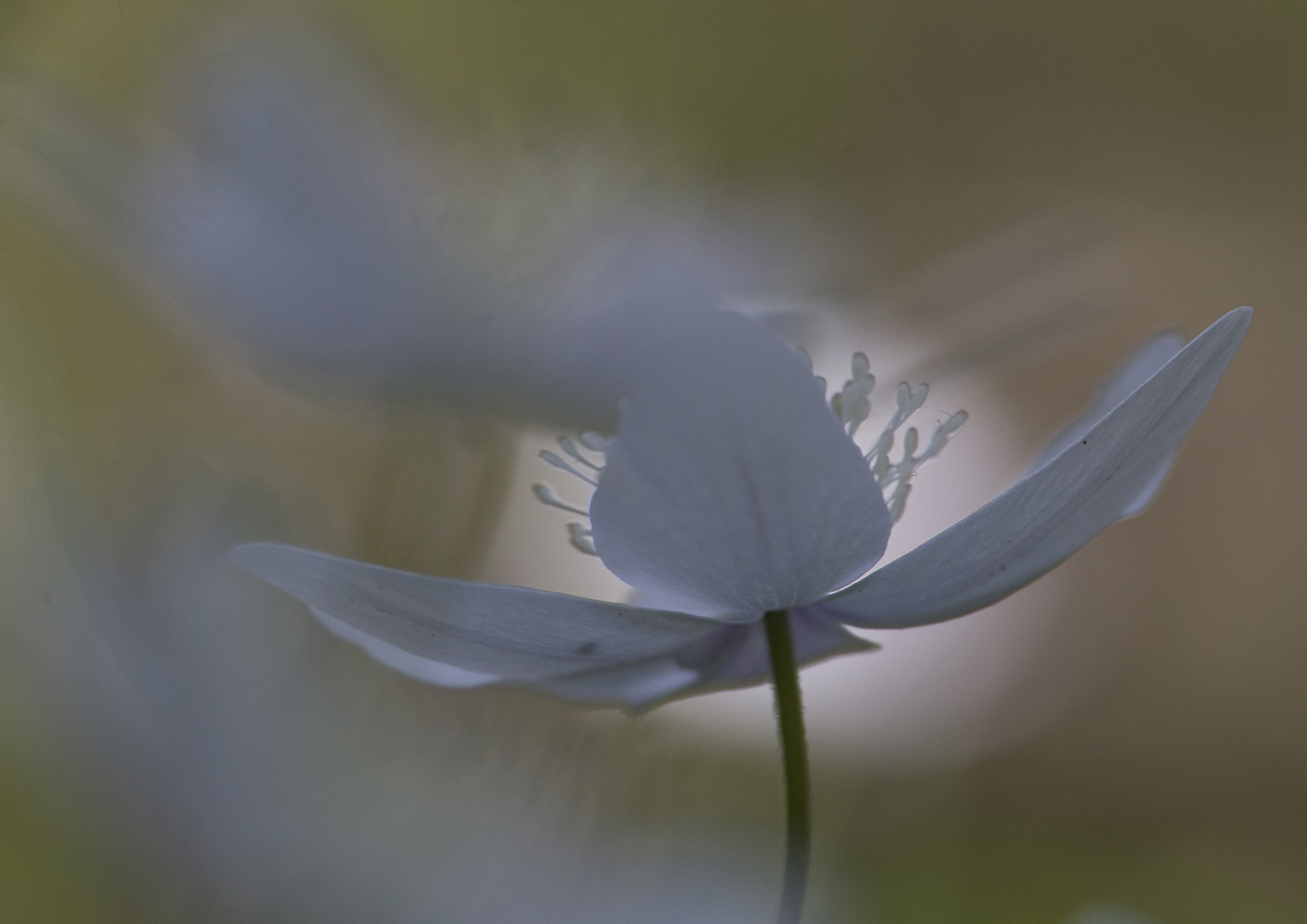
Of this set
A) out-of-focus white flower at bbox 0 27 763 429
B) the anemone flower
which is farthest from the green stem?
out-of-focus white flower at bbox 0 27 763 429

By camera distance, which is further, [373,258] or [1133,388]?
[373,258]

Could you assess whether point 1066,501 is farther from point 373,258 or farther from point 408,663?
point 373,258

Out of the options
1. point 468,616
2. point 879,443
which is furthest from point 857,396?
point 468,616

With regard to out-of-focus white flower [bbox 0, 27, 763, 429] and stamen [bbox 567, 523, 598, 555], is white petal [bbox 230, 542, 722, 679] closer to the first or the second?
stamen [bbox 567, 523, 598, 555]

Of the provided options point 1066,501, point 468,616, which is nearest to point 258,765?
point 468,616

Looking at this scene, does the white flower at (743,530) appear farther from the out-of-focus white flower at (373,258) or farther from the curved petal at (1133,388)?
the out-of-focus white flower at (373,258)

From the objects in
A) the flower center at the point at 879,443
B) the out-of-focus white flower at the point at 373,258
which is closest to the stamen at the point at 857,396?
the flower center at the point at 879,443

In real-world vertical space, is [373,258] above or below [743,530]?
above

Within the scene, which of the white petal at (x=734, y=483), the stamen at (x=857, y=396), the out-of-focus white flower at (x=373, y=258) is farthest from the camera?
the out-of-focus white flower at (x=373, y=258)
